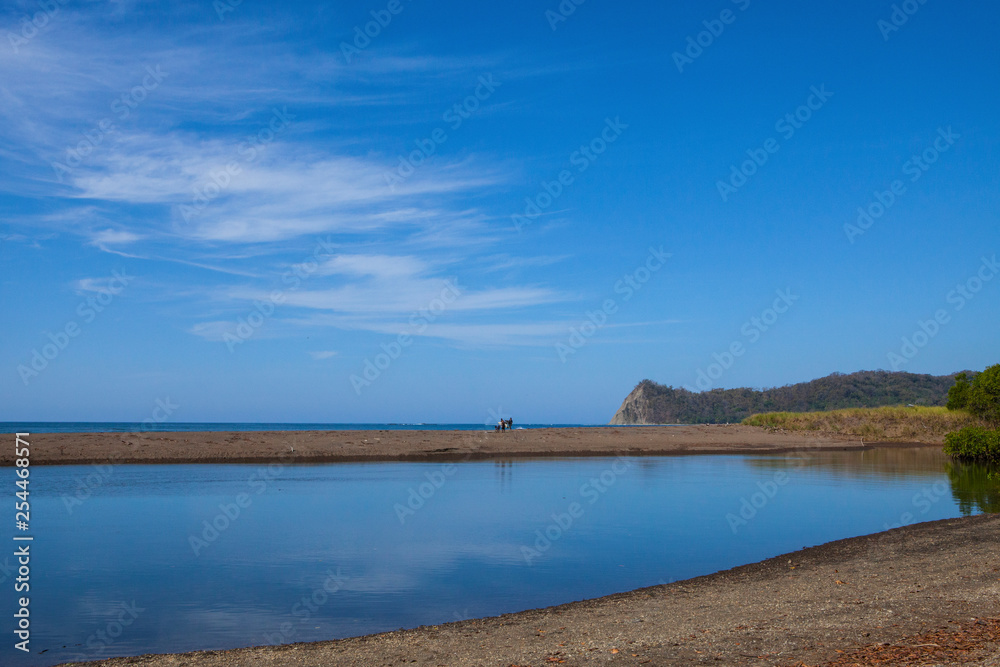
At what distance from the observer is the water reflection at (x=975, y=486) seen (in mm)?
21333

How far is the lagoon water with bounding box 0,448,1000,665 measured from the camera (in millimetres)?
10734

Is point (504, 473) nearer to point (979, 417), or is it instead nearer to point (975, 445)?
point (975, 445)

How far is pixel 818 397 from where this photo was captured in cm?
16662

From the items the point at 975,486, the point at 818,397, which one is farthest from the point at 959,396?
the point at 818,397

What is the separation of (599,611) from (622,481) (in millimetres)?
20629

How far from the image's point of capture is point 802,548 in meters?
15.7

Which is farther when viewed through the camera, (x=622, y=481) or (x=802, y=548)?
(x=622, y=481)

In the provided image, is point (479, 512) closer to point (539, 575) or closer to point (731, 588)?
point (539, 575)

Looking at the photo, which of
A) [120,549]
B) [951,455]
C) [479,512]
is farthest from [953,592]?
[951,455]

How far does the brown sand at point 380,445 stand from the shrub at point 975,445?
45.5 ft

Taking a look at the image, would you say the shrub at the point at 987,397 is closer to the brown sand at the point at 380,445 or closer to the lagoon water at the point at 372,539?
the brown sand at the point at 380,445

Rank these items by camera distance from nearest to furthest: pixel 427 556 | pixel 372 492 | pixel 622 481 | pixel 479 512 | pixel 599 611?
pixel 599 611
pixel 427 556
pixel 479 512
pixel 372 492
pixel 622 481

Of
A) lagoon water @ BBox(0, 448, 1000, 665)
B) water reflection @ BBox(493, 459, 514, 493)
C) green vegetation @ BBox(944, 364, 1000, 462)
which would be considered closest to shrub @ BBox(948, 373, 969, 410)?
green vegetation @ BBox(944, 364, 1000, 462)

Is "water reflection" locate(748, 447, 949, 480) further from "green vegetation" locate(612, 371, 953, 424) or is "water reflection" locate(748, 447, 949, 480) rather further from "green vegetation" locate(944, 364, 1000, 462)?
"green vegetation" locate(612, 371, 953, 424)
